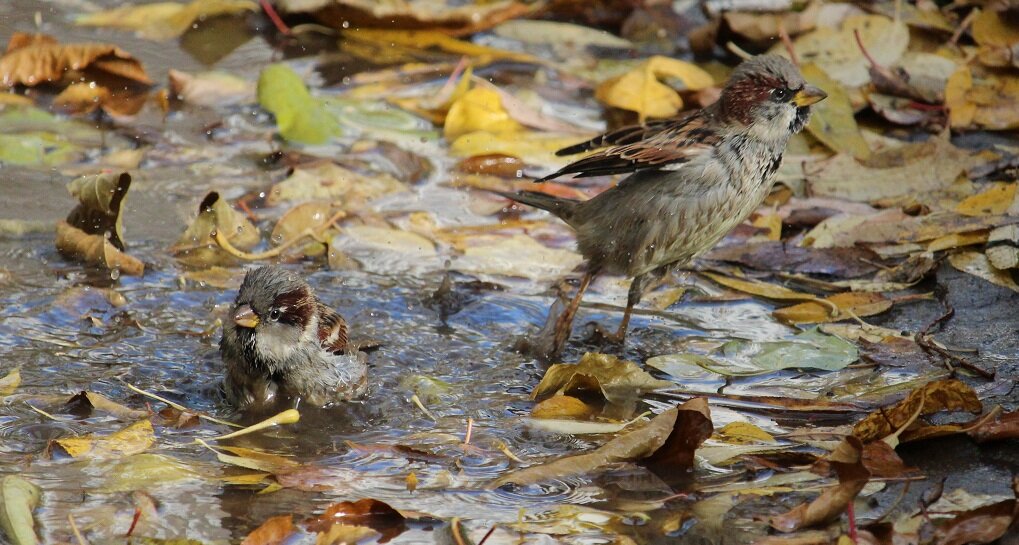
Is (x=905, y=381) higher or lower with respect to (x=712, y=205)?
lower

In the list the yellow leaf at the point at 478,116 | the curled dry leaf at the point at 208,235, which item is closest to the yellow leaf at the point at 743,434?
the curled dry leaf at the point at 208,235

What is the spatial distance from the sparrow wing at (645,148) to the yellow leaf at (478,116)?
1.83 meters

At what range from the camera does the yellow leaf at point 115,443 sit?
3.74 metres

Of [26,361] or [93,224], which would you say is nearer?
[26,361]

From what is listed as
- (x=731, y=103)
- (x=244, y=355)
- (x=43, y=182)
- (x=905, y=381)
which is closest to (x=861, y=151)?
(x=731, y=103)

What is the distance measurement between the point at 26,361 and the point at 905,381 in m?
3.16

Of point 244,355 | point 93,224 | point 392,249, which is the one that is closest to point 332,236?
point 392,249

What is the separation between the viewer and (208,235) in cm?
561

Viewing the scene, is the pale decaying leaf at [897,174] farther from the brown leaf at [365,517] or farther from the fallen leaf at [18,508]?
the fallen leaf at [18,508]

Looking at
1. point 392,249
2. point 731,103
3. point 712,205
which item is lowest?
point 392,249

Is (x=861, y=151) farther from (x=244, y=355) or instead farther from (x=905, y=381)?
(x=244, y=355)

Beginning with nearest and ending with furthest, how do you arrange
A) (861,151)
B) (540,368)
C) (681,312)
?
(540,368) < (681,312) < (861,151)

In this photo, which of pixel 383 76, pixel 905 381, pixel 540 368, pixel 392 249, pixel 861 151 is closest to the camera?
pixel 905 381

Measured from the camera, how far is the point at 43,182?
6117 mm
